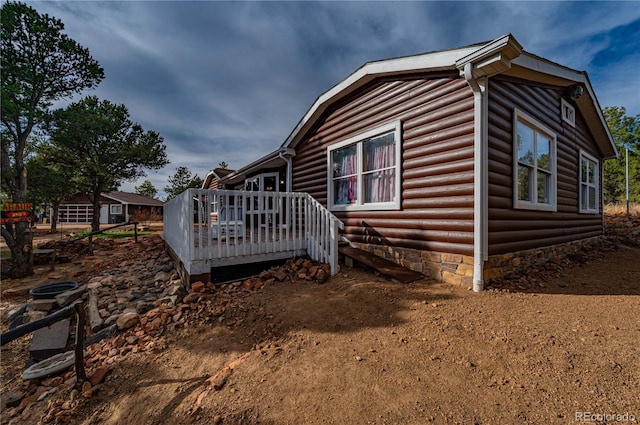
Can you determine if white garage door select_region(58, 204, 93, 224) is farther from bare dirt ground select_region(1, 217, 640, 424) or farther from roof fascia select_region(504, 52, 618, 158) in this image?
roof fascia select_region(504, 52, 618, 158)

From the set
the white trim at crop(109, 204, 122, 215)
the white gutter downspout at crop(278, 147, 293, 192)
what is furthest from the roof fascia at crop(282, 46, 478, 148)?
the white trim at crop(109, 204, 122, 215)

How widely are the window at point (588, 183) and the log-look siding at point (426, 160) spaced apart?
5.49 meters

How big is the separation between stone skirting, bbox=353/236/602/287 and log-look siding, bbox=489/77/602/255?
0.15 m

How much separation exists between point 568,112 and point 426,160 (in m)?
4.75

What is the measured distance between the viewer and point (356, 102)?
5781 mm

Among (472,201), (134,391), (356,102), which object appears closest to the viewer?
(134,391)

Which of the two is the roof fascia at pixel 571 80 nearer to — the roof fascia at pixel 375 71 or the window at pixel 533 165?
the window at pixel 533 165

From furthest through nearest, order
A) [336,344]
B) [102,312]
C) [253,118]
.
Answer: [253,118]
[102,312]
[336,344]

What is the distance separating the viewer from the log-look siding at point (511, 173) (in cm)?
389

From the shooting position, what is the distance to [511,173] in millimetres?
4152

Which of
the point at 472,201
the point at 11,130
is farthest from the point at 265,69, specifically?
the point at 11,130

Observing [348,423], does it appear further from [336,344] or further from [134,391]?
[134,391]

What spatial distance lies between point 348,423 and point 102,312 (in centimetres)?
449

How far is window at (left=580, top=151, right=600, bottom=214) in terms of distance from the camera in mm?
6823
